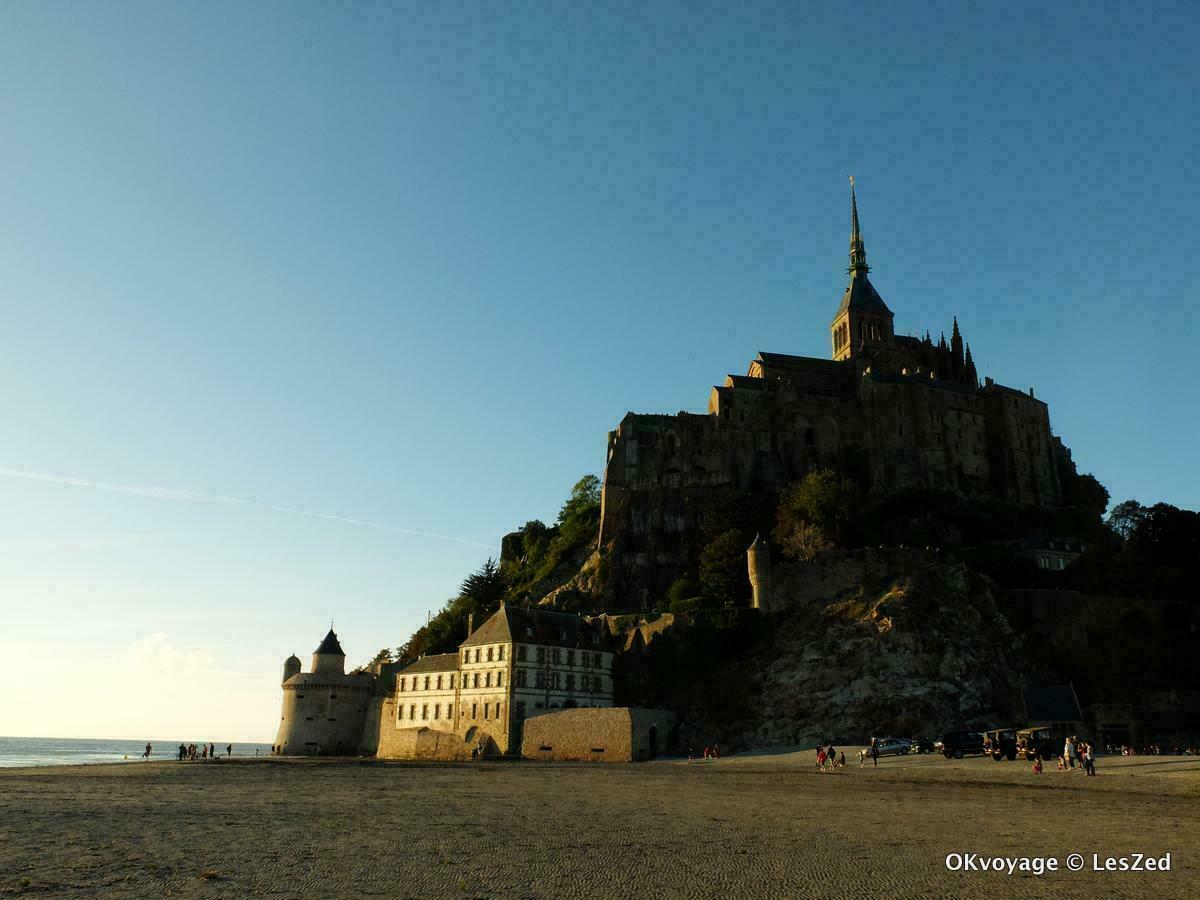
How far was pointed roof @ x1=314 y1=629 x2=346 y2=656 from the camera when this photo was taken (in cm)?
7162

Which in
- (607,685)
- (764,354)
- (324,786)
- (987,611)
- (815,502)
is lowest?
(324,786)

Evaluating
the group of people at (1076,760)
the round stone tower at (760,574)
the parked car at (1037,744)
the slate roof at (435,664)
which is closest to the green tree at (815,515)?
the round stone tower at (760,574)

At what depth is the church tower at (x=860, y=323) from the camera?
11312 cm

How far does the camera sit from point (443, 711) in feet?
210

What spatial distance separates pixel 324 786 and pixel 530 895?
24.0 metres

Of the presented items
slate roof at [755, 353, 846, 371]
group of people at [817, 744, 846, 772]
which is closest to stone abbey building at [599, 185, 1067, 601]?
slate roof at [755, 353, 846, 371]

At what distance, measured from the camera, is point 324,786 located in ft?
111

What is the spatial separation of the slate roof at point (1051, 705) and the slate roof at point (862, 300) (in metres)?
71.6

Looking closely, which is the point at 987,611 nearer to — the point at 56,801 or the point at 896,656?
the point at 896,656

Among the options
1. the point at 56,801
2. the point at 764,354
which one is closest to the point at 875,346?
the point at 764,354

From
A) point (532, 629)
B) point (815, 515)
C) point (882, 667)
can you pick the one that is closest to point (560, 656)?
point (532, 629)

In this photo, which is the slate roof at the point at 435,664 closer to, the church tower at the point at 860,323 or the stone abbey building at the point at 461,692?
the stone abbey building at the point at 461,692

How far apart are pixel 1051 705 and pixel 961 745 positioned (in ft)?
42.5

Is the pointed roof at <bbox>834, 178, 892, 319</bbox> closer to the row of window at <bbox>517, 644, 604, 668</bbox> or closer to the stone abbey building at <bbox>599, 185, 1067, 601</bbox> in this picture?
the stone abbey building at <bbox>599, 185, 1067, 601</bbox>
